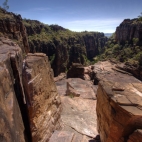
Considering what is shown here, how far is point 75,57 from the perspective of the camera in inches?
2473

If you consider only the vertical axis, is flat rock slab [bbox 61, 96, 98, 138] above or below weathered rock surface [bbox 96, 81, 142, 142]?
below

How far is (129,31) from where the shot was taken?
41688 millimetres

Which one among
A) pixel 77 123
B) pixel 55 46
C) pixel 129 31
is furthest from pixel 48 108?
pixel 55 46

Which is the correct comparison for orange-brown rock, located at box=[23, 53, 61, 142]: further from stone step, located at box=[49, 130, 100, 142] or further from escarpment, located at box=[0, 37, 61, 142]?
stone step, located at box=[49, 130, 100, 142]

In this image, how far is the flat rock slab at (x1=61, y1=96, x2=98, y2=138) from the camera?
5.36m

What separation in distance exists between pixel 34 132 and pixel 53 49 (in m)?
51.3

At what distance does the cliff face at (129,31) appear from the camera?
36.3 m

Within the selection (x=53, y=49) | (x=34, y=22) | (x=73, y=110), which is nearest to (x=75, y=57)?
(x=53, y=49)

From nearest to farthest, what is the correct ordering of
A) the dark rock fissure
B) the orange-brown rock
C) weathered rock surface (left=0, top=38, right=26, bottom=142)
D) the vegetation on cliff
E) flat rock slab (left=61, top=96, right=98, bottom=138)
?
1. weathered rock surface (left=0, top=38, right=26, bottom=142)
2. the dark rock fissure
3. the orange-brown rock
4. flat rock slab (left=61, top=96, right=98, bottom=138)
5. the vegetation on cliff

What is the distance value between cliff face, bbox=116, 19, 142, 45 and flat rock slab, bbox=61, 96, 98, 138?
32.2m

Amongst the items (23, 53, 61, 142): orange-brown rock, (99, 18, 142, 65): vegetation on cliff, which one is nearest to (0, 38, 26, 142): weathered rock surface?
(23, 53, 61, 142): orange-brown rock

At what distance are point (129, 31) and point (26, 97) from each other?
44.5m

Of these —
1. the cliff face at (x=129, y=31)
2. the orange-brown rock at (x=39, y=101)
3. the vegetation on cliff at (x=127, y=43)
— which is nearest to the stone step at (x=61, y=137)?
the orange-brown rock at (x=39, y=101)

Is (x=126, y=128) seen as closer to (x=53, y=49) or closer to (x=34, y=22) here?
(x=53, y=49)
